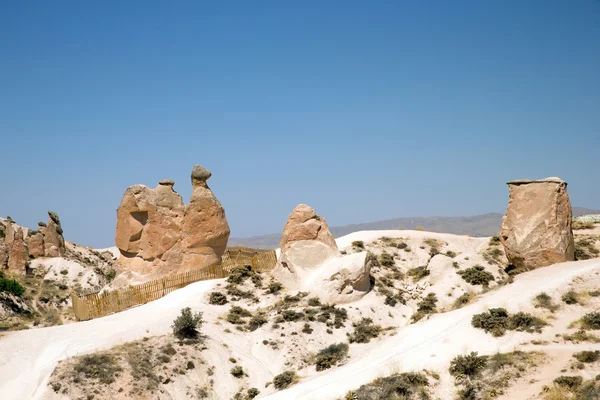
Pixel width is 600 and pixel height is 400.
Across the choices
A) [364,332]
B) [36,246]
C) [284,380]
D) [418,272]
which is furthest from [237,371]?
[36,246]

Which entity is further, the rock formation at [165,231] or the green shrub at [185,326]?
the rock formation at [165,231]

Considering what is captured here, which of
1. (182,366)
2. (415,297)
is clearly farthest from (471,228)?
(182,366)

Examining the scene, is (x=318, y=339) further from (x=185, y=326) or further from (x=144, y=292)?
(x=144, y=292)

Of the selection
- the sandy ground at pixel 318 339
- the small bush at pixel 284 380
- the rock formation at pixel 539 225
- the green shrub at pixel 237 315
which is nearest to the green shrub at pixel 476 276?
the rock formation at pixel 539 225

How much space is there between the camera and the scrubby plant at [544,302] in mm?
19781

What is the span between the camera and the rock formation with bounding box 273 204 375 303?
28016 mm

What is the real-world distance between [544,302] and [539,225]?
620 centimetres

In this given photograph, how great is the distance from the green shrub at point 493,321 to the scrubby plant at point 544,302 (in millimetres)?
1242

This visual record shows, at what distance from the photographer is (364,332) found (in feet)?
79.8

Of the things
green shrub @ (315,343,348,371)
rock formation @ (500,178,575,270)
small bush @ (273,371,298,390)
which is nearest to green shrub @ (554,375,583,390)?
green shrub @ (315,343,348,371)

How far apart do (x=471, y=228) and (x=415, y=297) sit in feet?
535

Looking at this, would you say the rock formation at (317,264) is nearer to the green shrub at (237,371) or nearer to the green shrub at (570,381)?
the green shrub at (237,371)

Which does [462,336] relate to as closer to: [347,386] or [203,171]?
[347,386]

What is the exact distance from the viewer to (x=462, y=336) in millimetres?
19156
